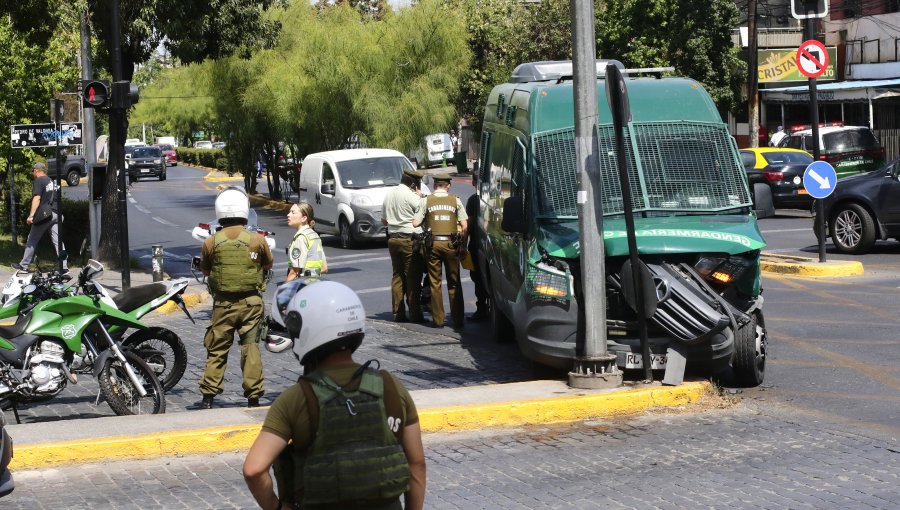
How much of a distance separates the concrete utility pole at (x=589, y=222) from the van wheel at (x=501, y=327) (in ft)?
9.82

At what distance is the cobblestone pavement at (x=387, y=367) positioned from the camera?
33.1ft

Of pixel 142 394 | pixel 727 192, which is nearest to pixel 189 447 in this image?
pixel 142 394

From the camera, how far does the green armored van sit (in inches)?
382

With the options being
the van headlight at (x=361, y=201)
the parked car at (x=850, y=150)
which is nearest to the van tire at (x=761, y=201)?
the van headlight at (x=361, y=201)

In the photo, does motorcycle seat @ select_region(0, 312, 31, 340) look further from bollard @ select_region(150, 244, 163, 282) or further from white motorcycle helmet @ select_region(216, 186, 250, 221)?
bollard @ select_region(150, 244, 163, 282)

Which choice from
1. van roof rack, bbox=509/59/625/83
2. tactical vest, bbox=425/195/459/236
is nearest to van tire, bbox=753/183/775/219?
van roof rack, bbox=509/59/625/83

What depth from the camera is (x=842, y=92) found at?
141 feet

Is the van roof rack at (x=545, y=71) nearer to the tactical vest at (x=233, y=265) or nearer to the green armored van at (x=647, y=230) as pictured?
the green armored van at (x=647, y=230)

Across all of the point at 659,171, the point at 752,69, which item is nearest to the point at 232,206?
the point at 659,171

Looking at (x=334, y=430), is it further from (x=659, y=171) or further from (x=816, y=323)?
(x=816, y=323)

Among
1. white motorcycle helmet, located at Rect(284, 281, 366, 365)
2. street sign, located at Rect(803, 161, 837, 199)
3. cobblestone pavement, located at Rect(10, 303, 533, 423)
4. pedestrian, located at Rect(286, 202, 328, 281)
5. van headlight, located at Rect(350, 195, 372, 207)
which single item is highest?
white motorcycle helmet, located at Rect(284, 281, 366, 365)

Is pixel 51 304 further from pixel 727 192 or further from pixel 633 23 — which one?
pixel 633 23

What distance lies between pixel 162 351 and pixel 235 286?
1.28 metres

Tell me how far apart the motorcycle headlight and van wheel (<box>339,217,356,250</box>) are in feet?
51.6
